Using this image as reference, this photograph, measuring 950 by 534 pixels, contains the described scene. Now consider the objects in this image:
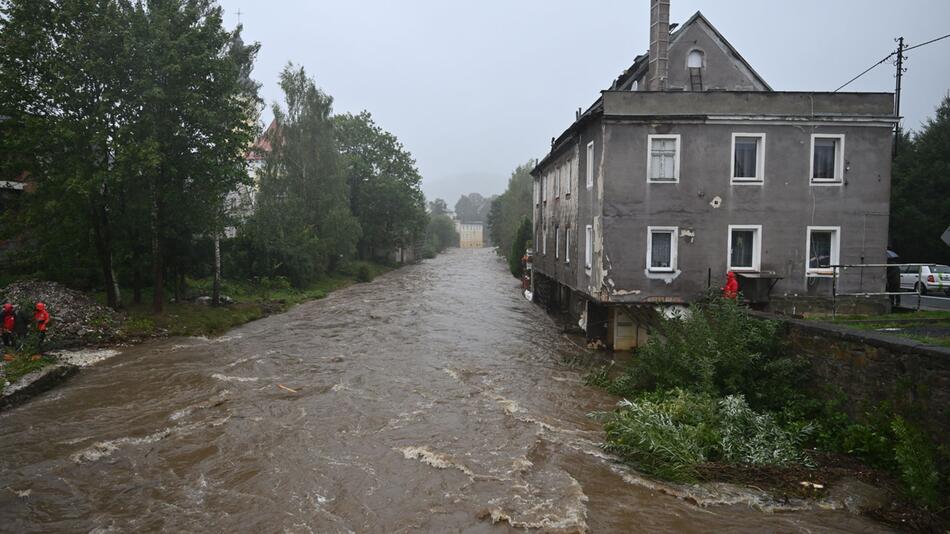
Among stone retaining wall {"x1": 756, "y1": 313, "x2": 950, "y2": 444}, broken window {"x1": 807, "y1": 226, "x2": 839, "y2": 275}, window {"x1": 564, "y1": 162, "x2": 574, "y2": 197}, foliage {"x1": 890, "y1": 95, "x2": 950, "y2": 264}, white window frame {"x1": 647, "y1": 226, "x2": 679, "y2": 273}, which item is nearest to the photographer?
stone retaining wall {"x1": 756, "y1": 313, "x2": 950, "y2": 444}

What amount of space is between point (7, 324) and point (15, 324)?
732 mm

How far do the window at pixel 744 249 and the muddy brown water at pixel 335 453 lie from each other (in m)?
6.29

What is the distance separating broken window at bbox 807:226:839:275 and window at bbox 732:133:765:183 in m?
2.48

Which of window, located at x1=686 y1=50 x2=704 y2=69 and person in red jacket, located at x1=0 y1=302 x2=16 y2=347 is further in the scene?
window, located at x1=686 y1=50 x2=704 y2=69

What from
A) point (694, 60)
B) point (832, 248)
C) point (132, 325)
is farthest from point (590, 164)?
point (132, 325)

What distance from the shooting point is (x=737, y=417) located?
32.1ft

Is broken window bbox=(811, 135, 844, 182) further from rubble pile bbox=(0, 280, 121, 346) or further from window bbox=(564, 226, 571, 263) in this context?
rubble pile bbox=(0, 280, 121, 346)

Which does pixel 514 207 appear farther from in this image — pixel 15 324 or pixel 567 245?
pixel 15 324

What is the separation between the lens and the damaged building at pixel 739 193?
16953mm

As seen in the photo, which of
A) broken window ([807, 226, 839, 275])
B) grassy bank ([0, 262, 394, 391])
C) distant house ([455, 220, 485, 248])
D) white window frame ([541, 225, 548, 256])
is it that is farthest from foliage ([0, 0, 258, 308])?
distant house ([455, 220, 485, 248])

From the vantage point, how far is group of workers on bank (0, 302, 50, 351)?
49.3 ft

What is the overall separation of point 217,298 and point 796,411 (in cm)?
2231

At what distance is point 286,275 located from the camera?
3391 centimetres

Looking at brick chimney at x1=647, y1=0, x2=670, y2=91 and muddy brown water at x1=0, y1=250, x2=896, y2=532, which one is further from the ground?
brick chimney at x1=647, y1=0, x2=670, y2=91
